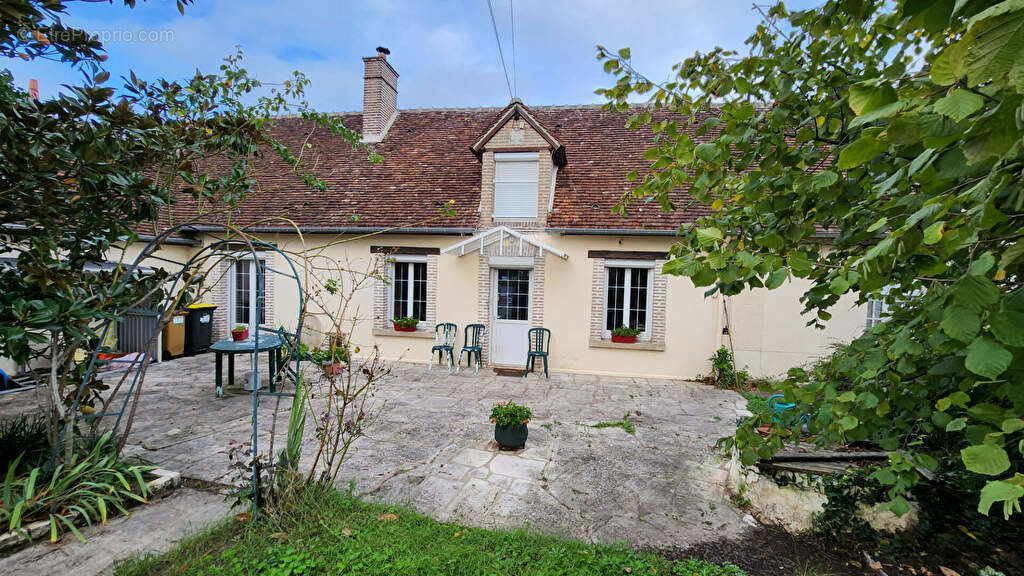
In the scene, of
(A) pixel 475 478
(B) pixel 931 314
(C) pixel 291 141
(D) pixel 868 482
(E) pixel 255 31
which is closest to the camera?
(B) pixel 931 314

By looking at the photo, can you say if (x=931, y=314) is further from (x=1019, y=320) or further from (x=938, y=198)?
(x=938, y=198)

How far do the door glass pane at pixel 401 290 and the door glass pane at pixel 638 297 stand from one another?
16.9 feet

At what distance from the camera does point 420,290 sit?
1012 centimetres

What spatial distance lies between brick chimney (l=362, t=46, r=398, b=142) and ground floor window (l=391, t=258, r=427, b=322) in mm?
4410

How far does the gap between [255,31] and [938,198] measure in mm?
6233

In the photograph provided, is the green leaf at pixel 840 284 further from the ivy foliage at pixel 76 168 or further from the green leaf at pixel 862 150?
the ivy foliage at pixel 76 168

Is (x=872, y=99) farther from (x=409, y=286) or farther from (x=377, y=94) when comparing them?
(x=377, y=94)

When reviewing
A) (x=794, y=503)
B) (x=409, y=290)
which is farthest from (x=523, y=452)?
(x=409, y=290)

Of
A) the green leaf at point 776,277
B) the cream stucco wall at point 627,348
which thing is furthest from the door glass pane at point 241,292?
the green leaf at point 776,277

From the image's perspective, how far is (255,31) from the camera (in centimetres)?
495

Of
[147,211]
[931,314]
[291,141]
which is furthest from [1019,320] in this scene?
[291,141]

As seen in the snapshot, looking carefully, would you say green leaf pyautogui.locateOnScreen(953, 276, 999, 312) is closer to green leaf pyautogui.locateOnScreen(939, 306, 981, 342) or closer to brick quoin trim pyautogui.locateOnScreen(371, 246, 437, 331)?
green leaf pyautogui.locateOnScreen(939, 306, 981, 342)

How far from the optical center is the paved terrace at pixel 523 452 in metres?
3.66

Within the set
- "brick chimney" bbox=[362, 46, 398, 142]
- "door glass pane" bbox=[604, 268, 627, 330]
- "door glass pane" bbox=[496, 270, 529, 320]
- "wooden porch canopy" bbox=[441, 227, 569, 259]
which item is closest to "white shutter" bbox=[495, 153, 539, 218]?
"wooden porch canopy" bbox=[441, 227, 569, 259]
